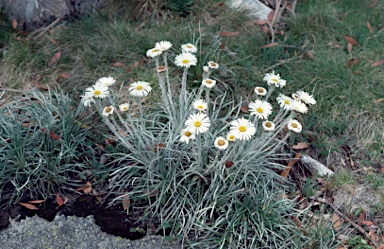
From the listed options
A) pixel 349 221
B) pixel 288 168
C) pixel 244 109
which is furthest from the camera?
pixel 244 109

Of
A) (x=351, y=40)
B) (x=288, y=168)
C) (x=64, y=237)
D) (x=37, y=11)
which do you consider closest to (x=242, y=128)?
(x=288, y=168)

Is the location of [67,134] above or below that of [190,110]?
below

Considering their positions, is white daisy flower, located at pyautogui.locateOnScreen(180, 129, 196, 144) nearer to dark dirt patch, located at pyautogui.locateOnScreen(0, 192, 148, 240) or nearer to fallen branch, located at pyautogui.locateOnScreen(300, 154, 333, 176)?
dark dirt patch, located at pyautogui.locateOnScreen(0, 192, 148, 240)

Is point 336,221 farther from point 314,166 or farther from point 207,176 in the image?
point 207,176

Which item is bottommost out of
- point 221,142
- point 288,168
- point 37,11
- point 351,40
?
point 288,168

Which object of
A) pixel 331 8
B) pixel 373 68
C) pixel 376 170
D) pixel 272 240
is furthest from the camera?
pixel 331 8

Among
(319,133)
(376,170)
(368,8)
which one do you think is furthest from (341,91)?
(368,8)

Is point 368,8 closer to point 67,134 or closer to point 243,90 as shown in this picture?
point 243,90
